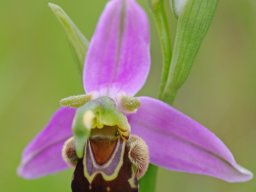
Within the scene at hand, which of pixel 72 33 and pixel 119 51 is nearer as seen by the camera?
pixel 119 51

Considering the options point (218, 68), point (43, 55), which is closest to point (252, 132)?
point (218, 68)

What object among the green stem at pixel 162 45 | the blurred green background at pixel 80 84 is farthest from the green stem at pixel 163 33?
the blurred green background at pixel 80 84

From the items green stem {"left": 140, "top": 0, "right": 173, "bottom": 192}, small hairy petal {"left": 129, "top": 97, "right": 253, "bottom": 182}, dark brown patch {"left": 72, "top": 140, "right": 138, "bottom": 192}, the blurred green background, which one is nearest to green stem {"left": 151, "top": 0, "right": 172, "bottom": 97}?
green stem {"left": 140, "top": 0, "right": 173, "bottom": 192}

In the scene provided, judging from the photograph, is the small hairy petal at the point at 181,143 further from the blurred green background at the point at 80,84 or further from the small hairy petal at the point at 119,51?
the blurred green background at the point at 80,84

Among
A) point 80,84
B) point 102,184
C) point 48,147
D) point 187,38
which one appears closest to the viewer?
point 102,184

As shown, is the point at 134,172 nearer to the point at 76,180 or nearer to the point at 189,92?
the point at 76,180

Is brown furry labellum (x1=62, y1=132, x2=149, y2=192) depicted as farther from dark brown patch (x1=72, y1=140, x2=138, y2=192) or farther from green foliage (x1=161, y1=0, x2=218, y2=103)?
green foliage (x1=161, y1=0, x2=218, y2=103)

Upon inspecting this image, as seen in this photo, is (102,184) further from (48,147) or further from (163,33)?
(163,33)

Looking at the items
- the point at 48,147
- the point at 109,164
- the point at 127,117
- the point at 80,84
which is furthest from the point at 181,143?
Answer: the point at 80,84
